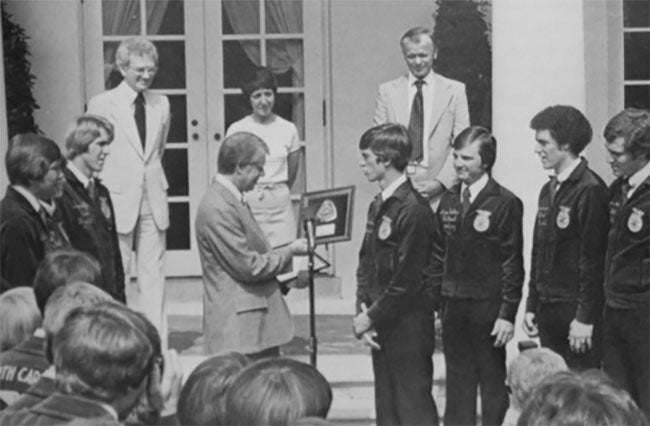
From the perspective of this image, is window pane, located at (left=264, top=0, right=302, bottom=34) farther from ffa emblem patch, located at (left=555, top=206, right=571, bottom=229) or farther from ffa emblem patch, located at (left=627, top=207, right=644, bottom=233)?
ffa emblem patch, located at (left=627, top=207, right=644, bottom=233)

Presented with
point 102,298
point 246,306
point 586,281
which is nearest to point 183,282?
point 246,306

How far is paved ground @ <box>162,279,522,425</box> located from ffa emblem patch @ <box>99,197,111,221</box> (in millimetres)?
1261

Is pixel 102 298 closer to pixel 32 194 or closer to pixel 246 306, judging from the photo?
pixel 32 194

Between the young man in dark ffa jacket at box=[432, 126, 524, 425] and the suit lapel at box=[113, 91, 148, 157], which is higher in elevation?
the suit lapel at box=[113, 91, 148, 157]

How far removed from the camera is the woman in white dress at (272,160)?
27.2ft

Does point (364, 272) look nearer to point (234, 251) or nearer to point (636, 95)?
point (234, 251)

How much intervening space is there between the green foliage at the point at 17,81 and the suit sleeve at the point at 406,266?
12.8 ft

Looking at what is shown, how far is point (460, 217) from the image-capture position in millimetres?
6270

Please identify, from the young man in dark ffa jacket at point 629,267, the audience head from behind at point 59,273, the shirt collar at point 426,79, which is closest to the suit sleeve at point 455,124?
the shirt collar at point 426,79

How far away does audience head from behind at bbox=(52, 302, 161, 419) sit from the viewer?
10.7 ft

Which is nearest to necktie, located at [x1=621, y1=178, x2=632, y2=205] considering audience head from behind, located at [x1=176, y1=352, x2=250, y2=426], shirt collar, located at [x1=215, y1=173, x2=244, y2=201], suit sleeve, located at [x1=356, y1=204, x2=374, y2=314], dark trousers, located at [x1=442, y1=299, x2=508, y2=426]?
dark trousers, located at [x1=442, y1=299, x2=508, y2=426]

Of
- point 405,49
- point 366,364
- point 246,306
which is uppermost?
point 405,49

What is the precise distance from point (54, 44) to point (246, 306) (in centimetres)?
379

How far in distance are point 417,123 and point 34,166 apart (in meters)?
2.66
